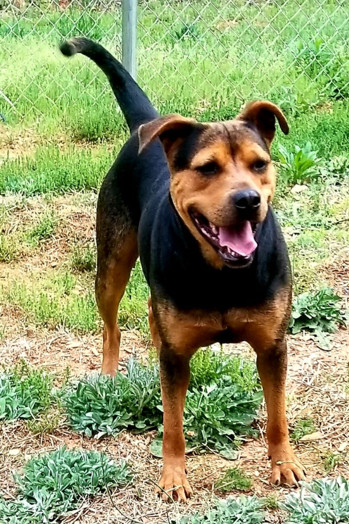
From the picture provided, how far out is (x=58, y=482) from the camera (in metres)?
3.72

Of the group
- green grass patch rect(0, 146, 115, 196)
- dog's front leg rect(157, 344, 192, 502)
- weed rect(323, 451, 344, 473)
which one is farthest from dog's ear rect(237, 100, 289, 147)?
green grass patch rect(0, 146, 115, 196)

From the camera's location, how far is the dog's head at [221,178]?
3285 mm

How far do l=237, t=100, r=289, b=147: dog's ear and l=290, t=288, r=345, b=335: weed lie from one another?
67.7 inches

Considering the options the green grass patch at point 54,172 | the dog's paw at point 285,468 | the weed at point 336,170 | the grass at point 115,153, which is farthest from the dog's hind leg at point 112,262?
the weed at point 336,170

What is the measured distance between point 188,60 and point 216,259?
6371mm

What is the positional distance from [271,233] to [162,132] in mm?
598

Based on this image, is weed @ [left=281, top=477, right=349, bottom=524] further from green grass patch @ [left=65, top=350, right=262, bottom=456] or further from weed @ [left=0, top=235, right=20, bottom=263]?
weed @ [left=0, top=235, right=20, bottom=263]

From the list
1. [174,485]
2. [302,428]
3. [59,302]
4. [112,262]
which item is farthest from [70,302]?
[174,485]

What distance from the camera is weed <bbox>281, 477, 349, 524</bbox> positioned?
339 centimetres

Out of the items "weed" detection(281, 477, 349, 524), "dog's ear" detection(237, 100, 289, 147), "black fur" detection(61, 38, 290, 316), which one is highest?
"dog's ear" detection(237, 100, 289, 147)

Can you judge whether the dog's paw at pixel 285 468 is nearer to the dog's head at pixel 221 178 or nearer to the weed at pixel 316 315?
the dog's head at pixel 221 178

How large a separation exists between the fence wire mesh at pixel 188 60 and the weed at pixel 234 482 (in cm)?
500

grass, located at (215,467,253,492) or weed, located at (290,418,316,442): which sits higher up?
weed, located at (290,418,316,442)

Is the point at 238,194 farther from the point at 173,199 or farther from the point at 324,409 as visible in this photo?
the point at 324,409
